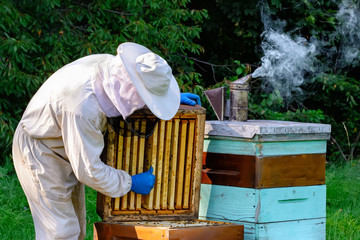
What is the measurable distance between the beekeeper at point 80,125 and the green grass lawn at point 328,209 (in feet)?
3.83

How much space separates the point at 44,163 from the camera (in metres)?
2.66

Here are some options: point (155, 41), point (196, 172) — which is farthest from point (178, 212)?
point (155, 41)

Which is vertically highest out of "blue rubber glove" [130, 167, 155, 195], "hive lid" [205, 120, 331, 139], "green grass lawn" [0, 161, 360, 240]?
"hive lid" [205, 120, 331, 139]

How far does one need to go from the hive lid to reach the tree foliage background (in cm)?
207

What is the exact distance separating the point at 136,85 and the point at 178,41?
3.18 m

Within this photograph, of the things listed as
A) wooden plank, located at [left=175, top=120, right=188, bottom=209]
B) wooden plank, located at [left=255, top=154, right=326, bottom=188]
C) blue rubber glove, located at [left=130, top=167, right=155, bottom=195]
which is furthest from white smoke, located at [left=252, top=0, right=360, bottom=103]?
blue rubber glove, located at [left=130, top=167, right=155, bottom=195]

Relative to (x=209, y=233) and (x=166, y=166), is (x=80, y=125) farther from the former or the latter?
(x=209, y=233)

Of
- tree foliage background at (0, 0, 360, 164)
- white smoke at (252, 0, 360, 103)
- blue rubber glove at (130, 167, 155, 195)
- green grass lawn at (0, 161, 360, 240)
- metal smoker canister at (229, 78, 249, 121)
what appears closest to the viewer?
blue rubber glove at (130, 167, 155, 195)

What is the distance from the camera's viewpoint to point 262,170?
2725 millimetres

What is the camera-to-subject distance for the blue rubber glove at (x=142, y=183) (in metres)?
2.67

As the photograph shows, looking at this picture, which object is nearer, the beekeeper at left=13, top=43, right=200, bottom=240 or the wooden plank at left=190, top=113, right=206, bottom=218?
the beekeeper at left=13, top=43, right=200, bottom=240

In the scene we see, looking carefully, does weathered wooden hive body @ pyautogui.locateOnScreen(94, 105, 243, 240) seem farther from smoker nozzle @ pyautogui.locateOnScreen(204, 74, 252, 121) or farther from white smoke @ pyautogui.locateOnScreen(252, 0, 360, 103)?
white smoke @ pyautogui.locateOnScreen(252, 0, 360, 103)

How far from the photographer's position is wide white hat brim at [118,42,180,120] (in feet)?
8.02

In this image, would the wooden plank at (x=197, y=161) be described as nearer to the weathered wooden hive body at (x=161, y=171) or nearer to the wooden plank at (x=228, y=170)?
the weathered wooden hive body at (x=161, y=171)
